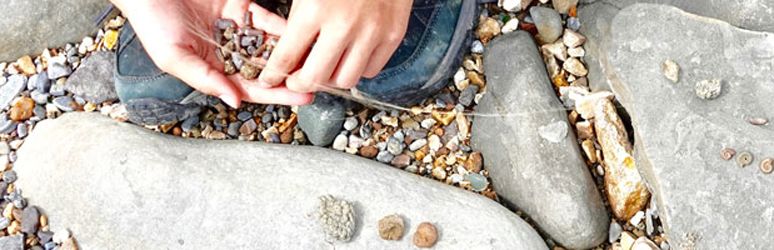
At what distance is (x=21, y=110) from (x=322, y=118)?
49.8 inches

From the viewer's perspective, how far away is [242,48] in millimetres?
2416

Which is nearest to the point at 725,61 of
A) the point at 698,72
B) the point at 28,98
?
the point at 698,72

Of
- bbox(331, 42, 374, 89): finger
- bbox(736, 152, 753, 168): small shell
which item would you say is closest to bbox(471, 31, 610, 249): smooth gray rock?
bbox(736, 152, 753, 168): small shell

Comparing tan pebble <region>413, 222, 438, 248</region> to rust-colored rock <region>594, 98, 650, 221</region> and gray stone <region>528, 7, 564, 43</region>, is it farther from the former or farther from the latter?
gray stone <region>528, 7, 564, 43</region>

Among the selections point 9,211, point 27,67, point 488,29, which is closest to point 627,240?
point 488,29

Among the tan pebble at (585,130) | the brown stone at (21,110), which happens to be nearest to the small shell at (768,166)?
the tan pebble at (585,130)

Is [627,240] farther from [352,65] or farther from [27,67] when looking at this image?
[27,67]

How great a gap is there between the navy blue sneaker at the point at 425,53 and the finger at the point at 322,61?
0.41 meters

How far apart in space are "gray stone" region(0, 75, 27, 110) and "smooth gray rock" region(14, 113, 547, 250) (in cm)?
47

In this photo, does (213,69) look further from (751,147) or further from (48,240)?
(751,147)

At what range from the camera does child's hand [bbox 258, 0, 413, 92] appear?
6.79 ft

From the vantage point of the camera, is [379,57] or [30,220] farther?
[30,220]

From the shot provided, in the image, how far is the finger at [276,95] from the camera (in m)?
2.31

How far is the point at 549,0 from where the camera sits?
2805 mm
